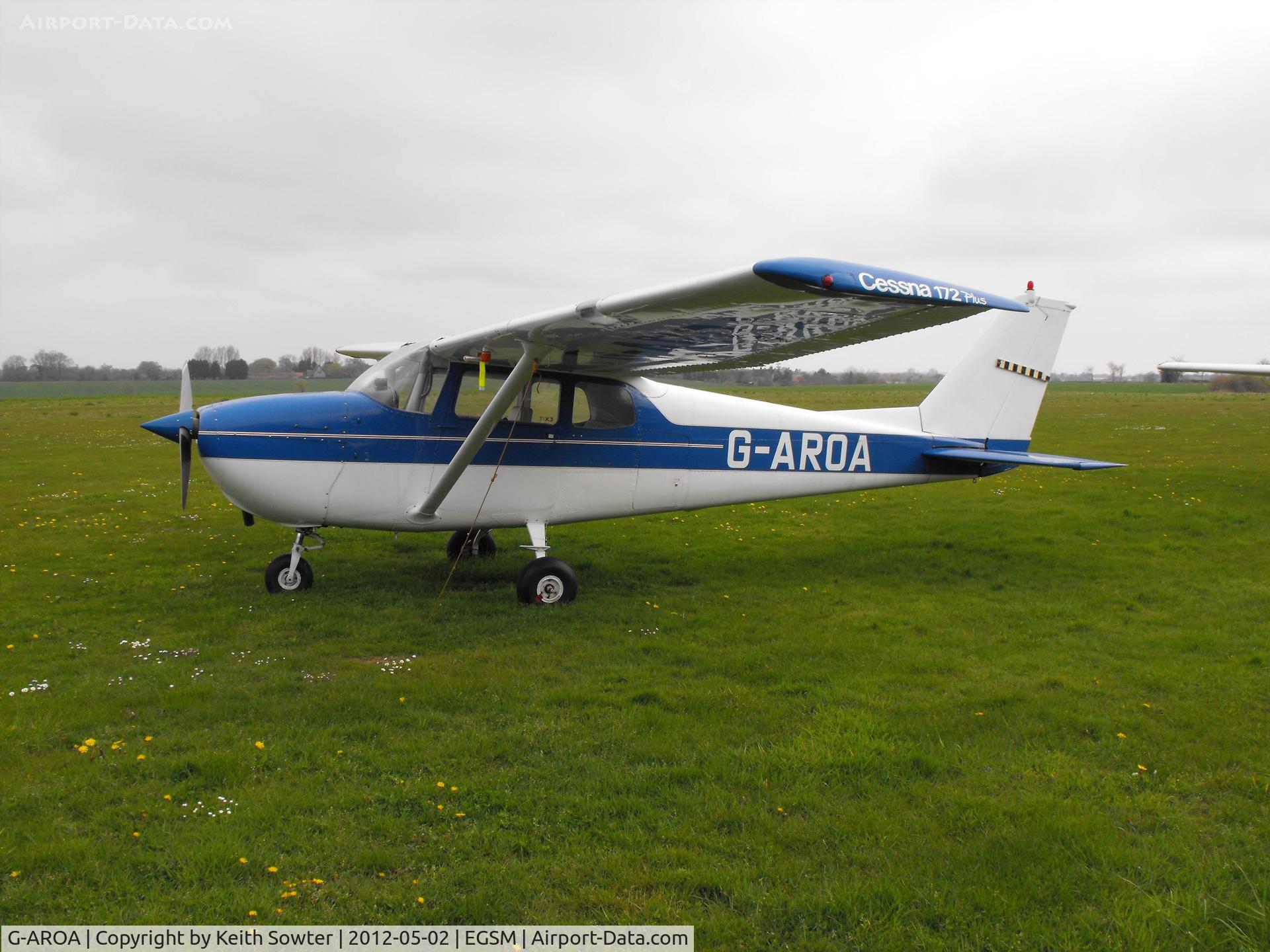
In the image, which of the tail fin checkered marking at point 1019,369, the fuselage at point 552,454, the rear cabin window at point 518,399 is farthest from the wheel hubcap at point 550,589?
the tail fin checkered marking at point 1019,369

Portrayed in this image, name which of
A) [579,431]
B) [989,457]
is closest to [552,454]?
[579,431]

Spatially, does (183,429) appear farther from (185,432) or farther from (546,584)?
(546,584)

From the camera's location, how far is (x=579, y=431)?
765 centimetres

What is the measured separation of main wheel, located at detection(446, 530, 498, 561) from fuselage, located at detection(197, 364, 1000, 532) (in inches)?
55.4

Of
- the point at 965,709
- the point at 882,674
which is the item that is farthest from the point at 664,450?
the point at 965,709

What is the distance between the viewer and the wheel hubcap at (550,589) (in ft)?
23.1

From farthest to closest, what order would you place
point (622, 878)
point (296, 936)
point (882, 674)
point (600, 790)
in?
point (882, 674), point (600, 790), point (622, 878), point (296, 936)

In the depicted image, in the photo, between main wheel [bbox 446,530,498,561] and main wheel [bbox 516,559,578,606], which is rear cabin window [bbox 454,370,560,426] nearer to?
main wheel [bbox 516,559,578,606]

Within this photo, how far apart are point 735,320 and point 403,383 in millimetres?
3239

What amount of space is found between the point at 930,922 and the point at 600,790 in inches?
60.5

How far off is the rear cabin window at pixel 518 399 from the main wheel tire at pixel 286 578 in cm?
208

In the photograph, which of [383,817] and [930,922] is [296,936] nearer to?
[383,817]

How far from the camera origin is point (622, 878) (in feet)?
10.3

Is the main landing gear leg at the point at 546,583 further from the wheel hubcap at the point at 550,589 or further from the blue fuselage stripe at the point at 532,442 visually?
the blue fuselage stripe at the point at 532,442
